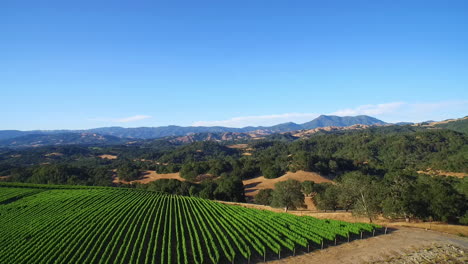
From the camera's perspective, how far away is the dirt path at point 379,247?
2700 centimetres

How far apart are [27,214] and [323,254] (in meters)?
50.5

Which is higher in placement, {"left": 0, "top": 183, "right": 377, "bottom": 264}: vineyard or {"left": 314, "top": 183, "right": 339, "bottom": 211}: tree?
{"left": 0, "top": 183, "right": 377, "bottom": 264}: vineyard

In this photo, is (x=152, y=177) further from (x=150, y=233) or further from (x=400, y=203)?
(x=400, y=203)

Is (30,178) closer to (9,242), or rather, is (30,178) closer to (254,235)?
(9,242)

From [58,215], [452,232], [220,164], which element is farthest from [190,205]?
[220,164]

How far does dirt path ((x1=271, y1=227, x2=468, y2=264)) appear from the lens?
1063 inches

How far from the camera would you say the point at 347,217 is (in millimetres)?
45062

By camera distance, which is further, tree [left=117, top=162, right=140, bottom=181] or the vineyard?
tree [left=117, top=162, right=140, bottom=181]

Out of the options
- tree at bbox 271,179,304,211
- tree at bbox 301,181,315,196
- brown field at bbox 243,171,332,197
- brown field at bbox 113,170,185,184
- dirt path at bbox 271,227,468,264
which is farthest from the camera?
brown field at bbox 113,170,185,184

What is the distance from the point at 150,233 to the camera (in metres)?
36.1

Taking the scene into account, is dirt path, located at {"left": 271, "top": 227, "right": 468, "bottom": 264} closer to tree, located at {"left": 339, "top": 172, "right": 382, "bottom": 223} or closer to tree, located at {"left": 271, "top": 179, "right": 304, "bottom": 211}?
tree, located at {"left": 339, "top": 172, "right": 382, "bottom": 223}

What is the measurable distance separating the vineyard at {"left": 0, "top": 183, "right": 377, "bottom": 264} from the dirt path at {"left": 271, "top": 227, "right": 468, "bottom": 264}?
1.68 m

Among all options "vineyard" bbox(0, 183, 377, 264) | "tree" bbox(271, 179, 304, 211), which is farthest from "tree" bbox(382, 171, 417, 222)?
"tree" bbox(271, 179, 304, 211)

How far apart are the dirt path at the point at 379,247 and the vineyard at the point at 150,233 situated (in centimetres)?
168
